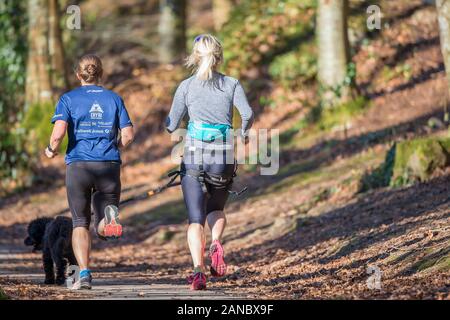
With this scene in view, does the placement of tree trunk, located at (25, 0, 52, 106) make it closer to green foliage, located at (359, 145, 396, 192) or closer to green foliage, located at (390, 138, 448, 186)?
green foliage, located at (359, 145, 396, 192)

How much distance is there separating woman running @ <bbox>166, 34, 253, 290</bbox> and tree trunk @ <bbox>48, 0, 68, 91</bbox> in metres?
16.7

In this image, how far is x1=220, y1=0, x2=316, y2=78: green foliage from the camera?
25.2m

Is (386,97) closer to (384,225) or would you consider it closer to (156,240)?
(156,240)

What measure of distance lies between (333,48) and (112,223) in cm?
1201

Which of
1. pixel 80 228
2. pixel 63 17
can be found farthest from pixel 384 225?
pixel 63 17

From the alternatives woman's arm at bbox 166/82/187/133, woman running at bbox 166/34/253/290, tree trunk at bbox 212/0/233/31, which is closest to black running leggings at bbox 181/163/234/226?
woman running at bbox 166/34/253/290

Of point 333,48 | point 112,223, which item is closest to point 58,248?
point 112,223

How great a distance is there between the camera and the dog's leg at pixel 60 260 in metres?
10.5

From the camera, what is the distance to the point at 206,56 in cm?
938

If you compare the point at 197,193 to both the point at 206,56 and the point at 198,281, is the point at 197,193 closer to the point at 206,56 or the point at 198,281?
the point at 198,281

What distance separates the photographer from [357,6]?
24.6m

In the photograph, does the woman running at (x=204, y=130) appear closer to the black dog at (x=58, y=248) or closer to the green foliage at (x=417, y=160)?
the black dog at (x=58, y=248)
